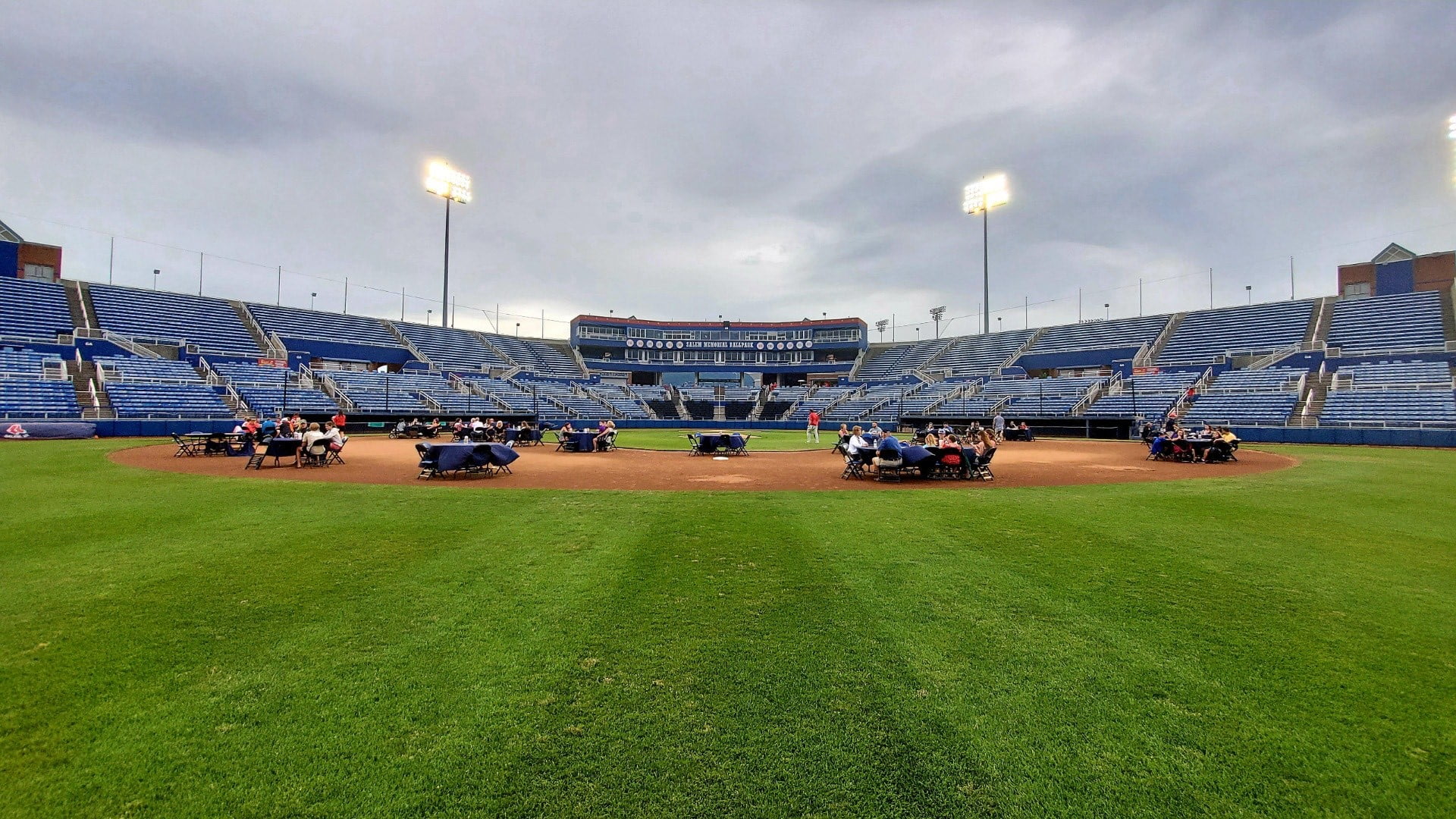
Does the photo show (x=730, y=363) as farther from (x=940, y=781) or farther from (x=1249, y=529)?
(x=940, y=781)

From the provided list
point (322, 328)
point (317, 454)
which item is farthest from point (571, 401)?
point (317, 454)

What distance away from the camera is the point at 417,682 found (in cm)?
391

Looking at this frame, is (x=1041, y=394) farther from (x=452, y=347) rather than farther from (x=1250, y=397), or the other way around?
(x=452, y=347)

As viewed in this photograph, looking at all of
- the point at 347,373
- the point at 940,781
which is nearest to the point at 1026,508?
the point at 940,781

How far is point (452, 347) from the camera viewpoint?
6931 centimetres

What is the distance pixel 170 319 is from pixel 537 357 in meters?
34.9

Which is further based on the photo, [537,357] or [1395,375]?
[537,357]

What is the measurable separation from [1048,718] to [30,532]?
11883mm

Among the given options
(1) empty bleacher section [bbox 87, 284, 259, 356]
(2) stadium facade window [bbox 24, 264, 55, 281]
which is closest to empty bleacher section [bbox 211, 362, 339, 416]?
(1) empty bleacher section [bbox 87, 284, 259, 356]

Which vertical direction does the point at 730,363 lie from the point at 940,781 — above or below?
above

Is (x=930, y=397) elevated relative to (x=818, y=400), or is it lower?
elevated

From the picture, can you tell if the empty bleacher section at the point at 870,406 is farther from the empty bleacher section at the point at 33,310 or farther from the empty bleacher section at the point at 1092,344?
the empty bleacher section at the point at 33,310

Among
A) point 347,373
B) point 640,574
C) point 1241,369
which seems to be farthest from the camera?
point 347,373

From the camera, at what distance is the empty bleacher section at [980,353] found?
6719 centimetres
